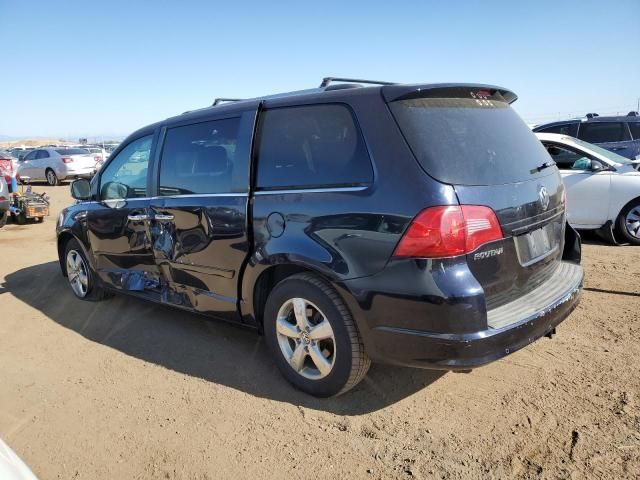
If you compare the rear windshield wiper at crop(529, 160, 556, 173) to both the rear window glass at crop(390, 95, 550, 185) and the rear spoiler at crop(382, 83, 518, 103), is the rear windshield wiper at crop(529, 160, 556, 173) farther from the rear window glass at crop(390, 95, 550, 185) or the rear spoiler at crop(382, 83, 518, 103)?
the rear spoiler at crop(382, 83, 518, 103)

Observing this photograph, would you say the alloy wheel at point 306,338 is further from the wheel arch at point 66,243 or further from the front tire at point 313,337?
the wheel arch at point 66,243

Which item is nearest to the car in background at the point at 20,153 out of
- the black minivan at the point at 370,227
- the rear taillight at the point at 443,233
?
the black minivan at the point at 370,227

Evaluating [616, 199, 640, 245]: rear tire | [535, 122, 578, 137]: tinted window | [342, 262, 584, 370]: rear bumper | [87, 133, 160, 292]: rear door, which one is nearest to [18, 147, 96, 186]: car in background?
[87, 133, 160, 292]: rear door

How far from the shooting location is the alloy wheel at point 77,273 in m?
5.18

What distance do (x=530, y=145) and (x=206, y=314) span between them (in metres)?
2.60

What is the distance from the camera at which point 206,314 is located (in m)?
3.79

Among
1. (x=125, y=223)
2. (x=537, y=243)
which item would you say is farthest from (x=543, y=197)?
(x=125, y=223)

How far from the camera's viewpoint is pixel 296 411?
9.76ft

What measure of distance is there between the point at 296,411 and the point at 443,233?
1.40 m

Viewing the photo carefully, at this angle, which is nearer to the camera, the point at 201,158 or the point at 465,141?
the point at 465,141

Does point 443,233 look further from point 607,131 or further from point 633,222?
point 607,131

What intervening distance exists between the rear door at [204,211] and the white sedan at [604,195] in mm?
5403

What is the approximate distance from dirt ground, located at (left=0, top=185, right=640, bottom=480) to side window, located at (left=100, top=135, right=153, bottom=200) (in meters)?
1.25

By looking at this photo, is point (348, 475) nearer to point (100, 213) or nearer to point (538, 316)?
point (538, 316)
